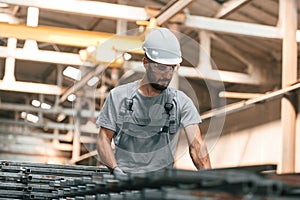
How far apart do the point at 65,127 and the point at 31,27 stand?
41.3ft

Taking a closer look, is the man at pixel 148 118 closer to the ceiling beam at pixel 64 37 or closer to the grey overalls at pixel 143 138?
the grey overalls at pixel 143 138

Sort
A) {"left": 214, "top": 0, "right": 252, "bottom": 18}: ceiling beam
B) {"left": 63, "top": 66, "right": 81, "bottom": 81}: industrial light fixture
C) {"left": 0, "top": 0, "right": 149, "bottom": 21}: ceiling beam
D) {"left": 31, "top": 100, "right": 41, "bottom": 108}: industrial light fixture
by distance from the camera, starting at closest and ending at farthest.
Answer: {"left": 63, "top": 66, "right": 81, "bottom": 81}: industrial light fixture, {"left": 0, "top": 0, "right": 149, "bottom": 21}: ceiling beam, {"left": 214, "top": 0, "right": 252, "bottom": 18}: ceiling beam, {"left": 31, "top": 100, "right": 41, "bottom": 108}: industrial light fixture

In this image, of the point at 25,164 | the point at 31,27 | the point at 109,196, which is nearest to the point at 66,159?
the point at 31,27

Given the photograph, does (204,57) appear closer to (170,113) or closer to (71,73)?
(71,73)

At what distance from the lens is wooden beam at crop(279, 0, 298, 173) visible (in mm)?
9000

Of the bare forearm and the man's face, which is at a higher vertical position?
the man's face

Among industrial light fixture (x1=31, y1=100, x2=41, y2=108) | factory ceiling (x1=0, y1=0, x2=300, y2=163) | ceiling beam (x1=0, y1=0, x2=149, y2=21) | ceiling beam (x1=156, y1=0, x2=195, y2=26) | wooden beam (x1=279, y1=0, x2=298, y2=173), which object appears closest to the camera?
wooden beam (x1=279, y1=0, x2=298, y2=173)

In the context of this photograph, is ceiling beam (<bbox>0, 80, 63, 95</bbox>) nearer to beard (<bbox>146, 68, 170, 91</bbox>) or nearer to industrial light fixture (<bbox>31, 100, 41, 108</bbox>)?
industrial light fixture (<bbox>31, 100, 41, 108</bbox>)

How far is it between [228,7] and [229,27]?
1.26 meters

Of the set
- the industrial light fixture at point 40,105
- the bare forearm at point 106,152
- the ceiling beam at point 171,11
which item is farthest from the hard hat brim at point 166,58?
the industrial light fixture at point 40,105

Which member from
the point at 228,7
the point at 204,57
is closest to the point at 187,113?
the point at 228,7

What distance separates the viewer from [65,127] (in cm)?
2280

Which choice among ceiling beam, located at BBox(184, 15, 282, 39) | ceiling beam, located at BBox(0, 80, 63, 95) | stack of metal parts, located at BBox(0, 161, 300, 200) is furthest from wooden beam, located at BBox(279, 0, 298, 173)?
ceiling beam, located at BBox(0, 80, 63, 95)

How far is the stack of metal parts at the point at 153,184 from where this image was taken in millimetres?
2100
